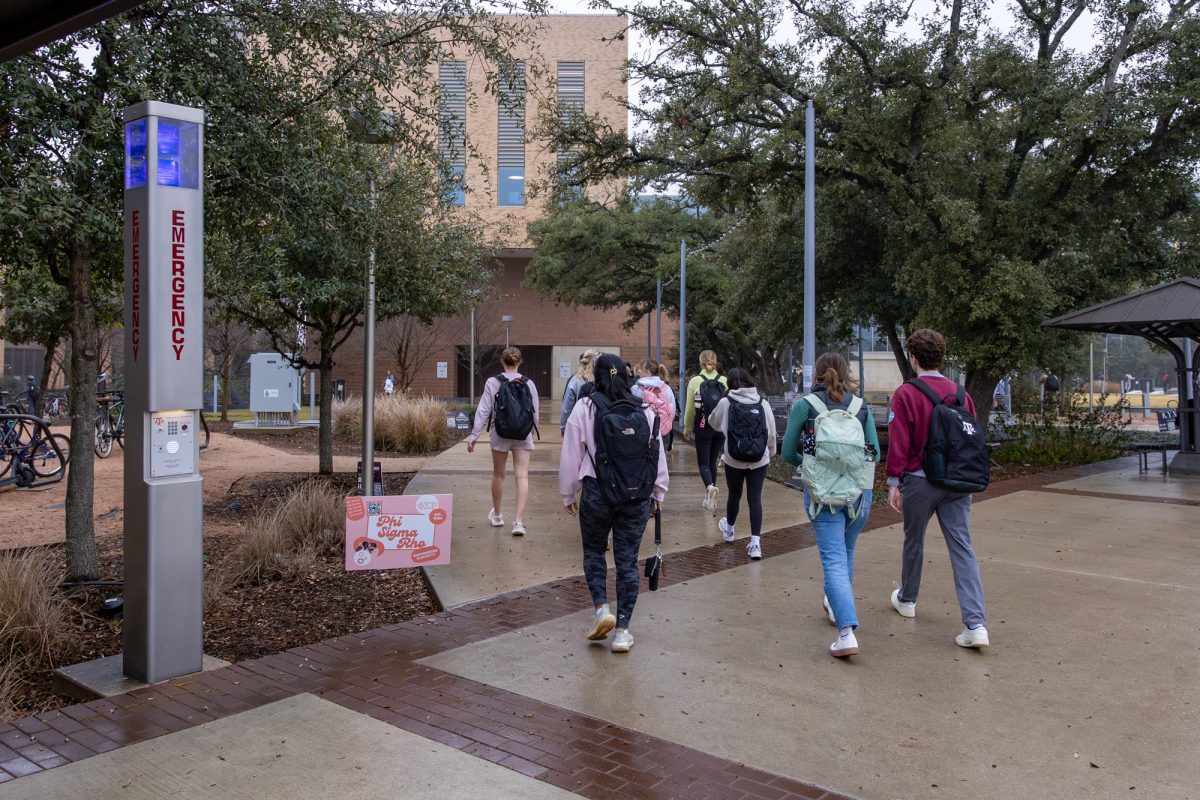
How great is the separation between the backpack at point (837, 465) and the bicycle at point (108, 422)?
13444 mm

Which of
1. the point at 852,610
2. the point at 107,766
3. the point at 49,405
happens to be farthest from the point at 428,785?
the point at 49,405

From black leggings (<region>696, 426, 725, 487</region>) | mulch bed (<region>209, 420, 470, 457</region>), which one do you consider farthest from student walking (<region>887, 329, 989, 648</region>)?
mulch bed (<region>209, 420, 470, 457</region>)

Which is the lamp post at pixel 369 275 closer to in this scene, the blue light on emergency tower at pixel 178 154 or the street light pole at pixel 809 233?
the blue light on emergency tower at pixel 178 154

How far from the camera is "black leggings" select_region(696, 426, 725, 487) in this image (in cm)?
1045

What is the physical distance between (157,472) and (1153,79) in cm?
1635

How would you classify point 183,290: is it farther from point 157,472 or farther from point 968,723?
point 968,723

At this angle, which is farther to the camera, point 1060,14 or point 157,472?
point 1060,14

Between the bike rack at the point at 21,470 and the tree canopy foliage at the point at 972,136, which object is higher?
the tree canopy foliage at the point at 972,136

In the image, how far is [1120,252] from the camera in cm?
1742

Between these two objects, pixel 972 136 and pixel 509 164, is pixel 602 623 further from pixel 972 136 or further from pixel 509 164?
pixel 509 164

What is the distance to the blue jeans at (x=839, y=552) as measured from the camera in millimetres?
5398

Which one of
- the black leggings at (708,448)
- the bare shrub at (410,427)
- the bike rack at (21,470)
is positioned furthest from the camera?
the bare shrub at (410,427)

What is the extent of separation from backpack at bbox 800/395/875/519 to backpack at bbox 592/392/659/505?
0.99 m

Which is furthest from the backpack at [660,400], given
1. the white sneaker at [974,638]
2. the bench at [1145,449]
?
the bench at [1145,449]
